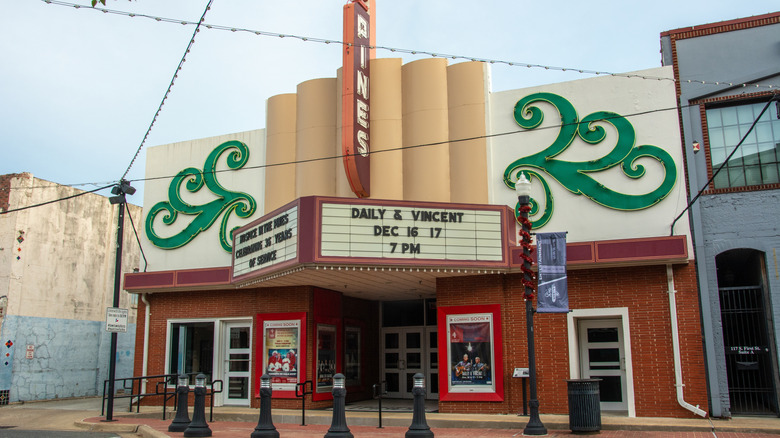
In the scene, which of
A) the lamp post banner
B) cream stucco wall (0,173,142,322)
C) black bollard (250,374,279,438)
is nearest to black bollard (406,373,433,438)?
black bollard (250,374,279,438)

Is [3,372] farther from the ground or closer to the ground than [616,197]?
closer to the ground

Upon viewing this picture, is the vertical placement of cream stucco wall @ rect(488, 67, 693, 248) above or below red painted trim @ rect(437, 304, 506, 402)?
above

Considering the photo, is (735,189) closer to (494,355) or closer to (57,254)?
(494,355)

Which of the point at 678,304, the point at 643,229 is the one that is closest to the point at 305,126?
the point at 643,229

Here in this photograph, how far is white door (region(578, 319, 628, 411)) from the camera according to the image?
635 inches

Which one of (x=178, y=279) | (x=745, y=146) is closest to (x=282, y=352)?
(x=178, y=279)

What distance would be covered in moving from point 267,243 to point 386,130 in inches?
181

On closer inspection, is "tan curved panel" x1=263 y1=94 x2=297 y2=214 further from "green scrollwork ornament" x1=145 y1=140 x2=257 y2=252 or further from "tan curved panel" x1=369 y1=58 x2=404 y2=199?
"tan curved panel" x1=369 y1=58 x2=404 y2=199

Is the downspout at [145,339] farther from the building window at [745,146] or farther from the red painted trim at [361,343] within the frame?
the building window at [745,146]

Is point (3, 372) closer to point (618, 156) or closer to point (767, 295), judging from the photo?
point (618, 156)

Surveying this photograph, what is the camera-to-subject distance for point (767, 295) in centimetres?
1507

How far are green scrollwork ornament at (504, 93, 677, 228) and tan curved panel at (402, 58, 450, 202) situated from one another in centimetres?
182

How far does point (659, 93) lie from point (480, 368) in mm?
7881

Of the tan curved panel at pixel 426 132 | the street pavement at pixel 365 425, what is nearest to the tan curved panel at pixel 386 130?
the tan curved panel at pixel 426 132
